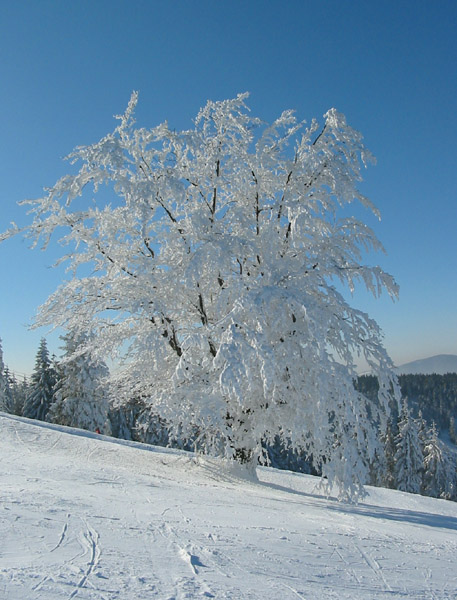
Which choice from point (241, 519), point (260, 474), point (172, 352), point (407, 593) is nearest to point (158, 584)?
point (407, 593)

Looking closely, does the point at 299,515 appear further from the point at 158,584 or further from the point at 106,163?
the point at 106,163

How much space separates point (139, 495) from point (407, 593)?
4.58m

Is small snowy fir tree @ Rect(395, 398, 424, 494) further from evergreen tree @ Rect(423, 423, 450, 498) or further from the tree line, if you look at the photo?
evergreen tree @ Rect(423, 423, 450, 498)

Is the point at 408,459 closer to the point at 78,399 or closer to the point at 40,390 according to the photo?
the point at 78,399

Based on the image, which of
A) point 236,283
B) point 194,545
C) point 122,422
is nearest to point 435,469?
point 122,422

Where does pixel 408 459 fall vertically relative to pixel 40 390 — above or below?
below

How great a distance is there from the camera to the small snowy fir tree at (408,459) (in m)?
43.0

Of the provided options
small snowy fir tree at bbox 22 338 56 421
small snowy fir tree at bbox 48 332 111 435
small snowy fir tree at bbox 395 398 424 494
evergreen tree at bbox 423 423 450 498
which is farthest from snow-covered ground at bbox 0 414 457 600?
evergreen tree at bbox 423 423 450 498

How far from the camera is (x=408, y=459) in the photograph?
43062mm

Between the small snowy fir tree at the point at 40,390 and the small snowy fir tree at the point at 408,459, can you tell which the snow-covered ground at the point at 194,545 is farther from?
the small snowy fir tree at the point at 408,459

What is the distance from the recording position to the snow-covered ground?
3.46 m

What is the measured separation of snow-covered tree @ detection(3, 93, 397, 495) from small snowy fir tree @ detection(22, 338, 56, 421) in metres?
27.3

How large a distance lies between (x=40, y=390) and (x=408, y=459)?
3509 centimetres

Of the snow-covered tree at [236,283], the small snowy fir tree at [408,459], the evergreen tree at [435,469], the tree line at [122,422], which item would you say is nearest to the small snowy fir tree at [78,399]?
the tree line at [122,422]
